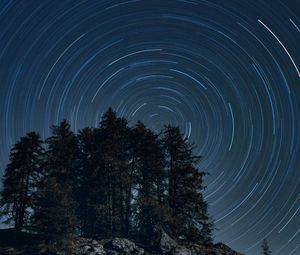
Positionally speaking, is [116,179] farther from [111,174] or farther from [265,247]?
[265,247]

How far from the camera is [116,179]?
38.5m

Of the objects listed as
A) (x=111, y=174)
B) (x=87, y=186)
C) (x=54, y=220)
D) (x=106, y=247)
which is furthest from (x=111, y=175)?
(x=54, y=220)

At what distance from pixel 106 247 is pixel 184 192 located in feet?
29.4

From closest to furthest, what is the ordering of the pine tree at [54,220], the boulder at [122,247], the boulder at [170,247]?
the pine tree at [54,220] < the boulder at [122,247] < the boulder at [170,247]

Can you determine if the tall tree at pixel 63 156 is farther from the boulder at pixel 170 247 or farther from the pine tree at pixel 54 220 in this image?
the boulder at pixel 170 247

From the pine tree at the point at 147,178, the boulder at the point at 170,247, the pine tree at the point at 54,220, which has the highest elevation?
the pine tree at the point at 147,178

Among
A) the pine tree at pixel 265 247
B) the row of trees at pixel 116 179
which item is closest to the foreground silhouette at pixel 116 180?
the row of trees at pixel 116 179

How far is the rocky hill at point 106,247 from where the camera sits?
1204 inches

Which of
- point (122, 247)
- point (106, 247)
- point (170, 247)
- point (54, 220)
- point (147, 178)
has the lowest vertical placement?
point (170, 247)

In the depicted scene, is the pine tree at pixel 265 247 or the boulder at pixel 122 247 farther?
the pine tree at pixel 265 247

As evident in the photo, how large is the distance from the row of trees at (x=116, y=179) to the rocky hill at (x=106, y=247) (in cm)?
178

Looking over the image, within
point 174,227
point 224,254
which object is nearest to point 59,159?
point 174,227

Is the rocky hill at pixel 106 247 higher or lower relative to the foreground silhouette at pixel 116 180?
lower

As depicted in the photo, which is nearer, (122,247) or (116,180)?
(122,247)
